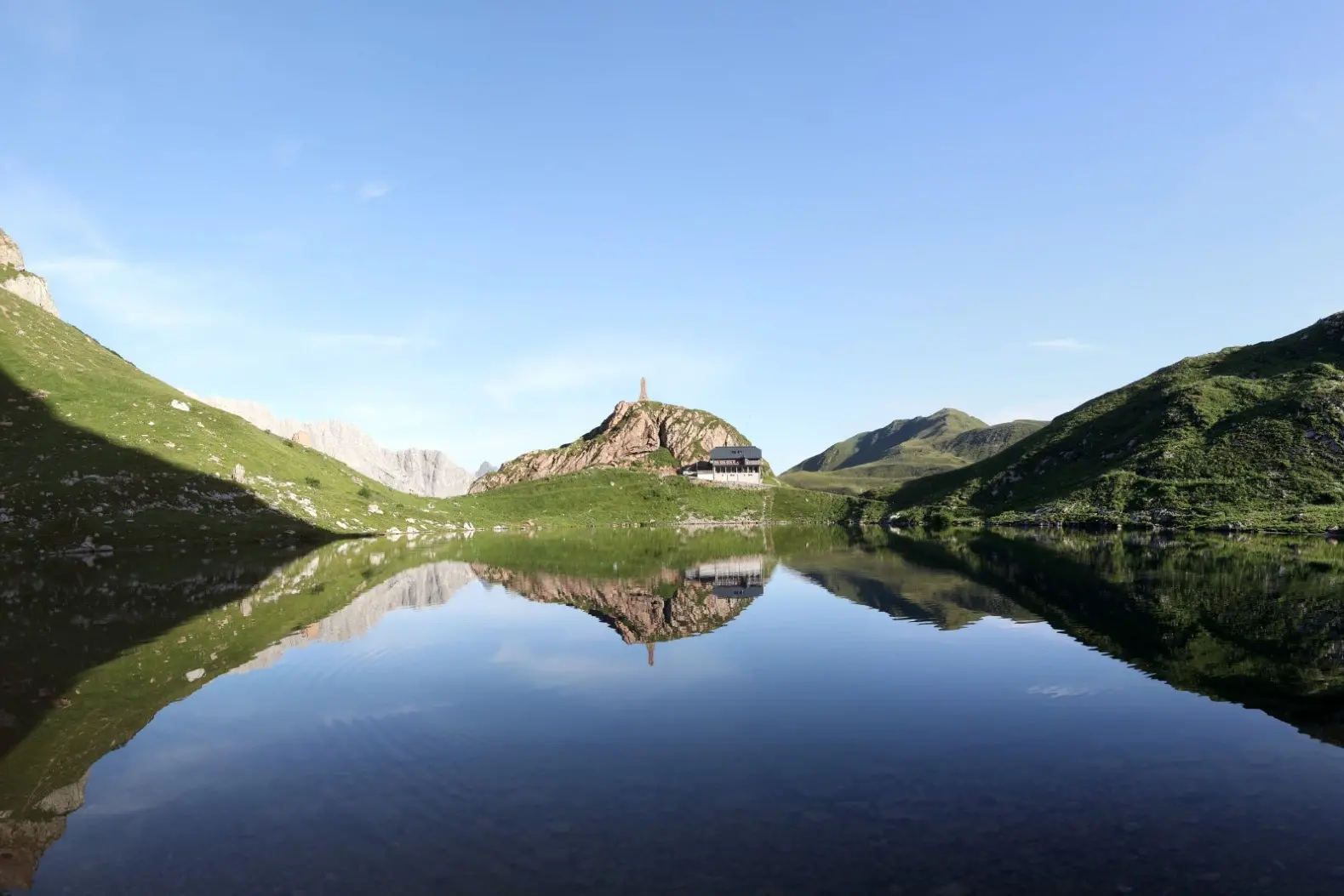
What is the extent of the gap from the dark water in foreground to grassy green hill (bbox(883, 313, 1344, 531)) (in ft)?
342

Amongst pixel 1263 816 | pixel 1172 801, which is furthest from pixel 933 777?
pixel 1263 816

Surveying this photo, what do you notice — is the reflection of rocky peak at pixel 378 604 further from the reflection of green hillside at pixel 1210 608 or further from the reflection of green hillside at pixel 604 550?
the reflection of green hillside at pixel 1210 608

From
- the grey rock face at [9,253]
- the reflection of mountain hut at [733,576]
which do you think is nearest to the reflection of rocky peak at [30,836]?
the reflection of mountain hut at [733,576]

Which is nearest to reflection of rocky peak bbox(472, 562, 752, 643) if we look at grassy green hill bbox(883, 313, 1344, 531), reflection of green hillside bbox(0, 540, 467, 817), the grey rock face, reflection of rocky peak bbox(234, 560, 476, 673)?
reflection of rocky peak bbox(234, 560, 476, 673)

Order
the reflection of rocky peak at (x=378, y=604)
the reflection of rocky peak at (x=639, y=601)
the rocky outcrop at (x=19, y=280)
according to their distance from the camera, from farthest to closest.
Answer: the rocky outcrop at (x=19, y=280)
the reflection of rocky peak at (x=639, y=601)
the reflection of rocky peak at (x=378, y=604)

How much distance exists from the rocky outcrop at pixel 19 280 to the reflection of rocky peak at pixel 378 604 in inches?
6867

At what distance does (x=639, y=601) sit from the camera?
182 feet

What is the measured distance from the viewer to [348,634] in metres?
42.3

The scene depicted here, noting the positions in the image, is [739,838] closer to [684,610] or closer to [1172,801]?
[1172,801]

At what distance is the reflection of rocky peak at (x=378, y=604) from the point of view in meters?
39.0

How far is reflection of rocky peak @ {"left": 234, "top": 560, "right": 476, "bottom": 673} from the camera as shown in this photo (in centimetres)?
3897

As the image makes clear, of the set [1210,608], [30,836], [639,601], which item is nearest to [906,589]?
[1210,608]

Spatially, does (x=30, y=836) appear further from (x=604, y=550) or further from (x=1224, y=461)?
(x=1224, y=461)

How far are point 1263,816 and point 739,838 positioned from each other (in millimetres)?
12472
